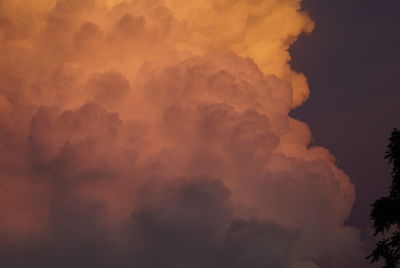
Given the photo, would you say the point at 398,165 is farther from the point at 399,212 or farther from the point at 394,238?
the point at 394,238

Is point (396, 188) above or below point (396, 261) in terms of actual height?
above

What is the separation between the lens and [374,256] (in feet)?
44.9

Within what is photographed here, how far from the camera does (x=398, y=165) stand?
1387 cm

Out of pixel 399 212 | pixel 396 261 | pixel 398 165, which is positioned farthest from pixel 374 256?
pixel 398 165

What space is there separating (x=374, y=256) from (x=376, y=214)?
141cm

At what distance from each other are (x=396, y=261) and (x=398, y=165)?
3232 mm

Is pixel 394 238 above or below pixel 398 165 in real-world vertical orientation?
below

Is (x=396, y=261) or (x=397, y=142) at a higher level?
(x=397, y=142)

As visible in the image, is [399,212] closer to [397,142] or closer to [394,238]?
[394,238]

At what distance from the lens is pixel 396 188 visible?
45.4 feet

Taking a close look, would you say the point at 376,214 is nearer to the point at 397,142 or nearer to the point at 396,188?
the point at 396,188

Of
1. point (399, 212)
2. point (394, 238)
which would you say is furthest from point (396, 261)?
point (399, 212)

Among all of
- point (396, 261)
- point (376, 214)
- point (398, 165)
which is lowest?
point (396, 261)

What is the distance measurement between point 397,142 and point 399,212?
234cm
